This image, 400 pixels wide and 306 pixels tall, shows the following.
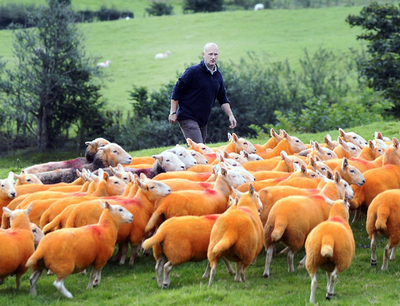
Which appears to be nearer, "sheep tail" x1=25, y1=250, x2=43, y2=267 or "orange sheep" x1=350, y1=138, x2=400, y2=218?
"sheep tail" x1=25, y1=250, x2=43, y2=267

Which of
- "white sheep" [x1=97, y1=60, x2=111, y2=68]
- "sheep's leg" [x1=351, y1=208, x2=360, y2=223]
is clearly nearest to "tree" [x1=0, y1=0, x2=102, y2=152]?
"white sheep" [x1=97, y1=60, x2=111, y2=68]

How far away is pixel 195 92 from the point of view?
41.2 feet

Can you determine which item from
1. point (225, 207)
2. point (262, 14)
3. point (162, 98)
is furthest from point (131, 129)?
point (262, 14)

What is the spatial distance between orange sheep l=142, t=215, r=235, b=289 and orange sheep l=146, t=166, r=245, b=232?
2.69 ft

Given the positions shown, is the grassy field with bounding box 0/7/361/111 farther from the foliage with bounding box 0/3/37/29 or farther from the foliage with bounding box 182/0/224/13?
the foliage with bounding box 182/0/224/13

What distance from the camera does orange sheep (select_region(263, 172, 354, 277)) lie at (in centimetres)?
723

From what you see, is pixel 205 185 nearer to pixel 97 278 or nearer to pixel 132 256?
pixel 132 256

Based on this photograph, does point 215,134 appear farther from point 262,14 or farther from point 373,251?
point 262,14

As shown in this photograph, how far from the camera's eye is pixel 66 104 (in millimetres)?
32562

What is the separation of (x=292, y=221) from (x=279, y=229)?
0.22 m

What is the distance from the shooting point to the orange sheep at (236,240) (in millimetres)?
6562

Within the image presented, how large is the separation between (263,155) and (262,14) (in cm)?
5246

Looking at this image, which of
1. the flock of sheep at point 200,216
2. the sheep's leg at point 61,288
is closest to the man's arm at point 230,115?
the flock of sheep at point 200,216

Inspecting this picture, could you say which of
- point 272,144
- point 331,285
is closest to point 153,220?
point 331,285
